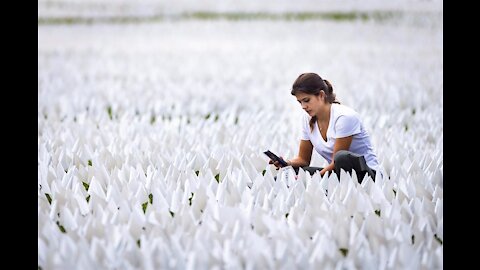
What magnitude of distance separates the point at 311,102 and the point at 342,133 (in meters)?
0.21

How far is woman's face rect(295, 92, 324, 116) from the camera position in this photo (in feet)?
10.5

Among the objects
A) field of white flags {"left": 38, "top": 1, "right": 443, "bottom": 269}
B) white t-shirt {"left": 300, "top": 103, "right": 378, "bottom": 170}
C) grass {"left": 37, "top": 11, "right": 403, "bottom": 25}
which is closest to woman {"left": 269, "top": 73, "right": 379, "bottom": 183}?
white t-shirt {"left": 300, "top": 103, "right": 378, "bottom": 170}

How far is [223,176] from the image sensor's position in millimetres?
3439

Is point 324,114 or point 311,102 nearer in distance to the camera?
point 311,102

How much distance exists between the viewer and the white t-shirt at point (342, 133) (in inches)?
129

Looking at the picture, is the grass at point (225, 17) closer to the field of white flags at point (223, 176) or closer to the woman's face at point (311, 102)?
the field of white flags at point (223, 176)

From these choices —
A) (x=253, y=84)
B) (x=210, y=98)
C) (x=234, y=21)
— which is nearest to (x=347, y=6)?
(x=234, y=21)

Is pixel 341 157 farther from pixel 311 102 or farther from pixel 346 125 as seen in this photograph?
pixel 311 102

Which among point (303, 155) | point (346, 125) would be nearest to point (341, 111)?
point (346, 125)

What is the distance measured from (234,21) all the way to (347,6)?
2979 millimetres

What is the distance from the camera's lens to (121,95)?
6.73m

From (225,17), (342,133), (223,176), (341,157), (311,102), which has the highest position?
(225,17)
